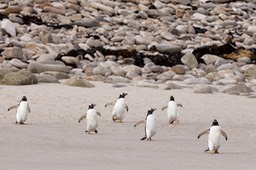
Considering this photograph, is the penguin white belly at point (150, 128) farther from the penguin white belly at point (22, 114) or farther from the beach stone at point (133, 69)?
the beach stone at point (133, 69)

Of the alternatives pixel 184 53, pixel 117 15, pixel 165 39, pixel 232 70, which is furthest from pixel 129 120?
pixel 117 15

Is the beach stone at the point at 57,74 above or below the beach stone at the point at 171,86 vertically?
above

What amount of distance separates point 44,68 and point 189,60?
569 centimetres

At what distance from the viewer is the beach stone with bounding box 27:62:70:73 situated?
23.2 meters

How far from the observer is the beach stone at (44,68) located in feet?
76.2

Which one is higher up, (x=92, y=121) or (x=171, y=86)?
(x=171, y=86)

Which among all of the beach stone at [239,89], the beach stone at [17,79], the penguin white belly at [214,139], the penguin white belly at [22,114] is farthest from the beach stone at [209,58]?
the penguin white belly at [214,139]

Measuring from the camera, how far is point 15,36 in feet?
92.2

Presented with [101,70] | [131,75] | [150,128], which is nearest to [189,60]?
[131,75]

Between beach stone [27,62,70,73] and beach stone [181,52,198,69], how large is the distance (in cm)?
463

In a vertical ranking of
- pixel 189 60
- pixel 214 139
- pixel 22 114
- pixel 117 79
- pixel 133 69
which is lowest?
pixel 214 139

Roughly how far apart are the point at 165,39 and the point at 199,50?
191cm

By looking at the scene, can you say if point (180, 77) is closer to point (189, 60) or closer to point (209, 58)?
point (189, 60)

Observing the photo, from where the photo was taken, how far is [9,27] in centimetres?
2838
